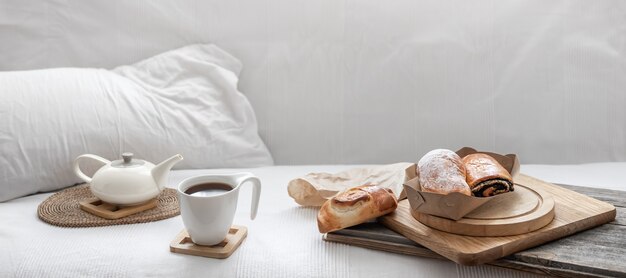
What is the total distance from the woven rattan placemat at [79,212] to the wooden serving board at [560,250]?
1.00 ft

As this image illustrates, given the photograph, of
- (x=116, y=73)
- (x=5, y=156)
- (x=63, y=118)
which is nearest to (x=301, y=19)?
(x=116, y=73)

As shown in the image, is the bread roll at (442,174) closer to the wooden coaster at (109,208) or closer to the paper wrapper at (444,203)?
the paper wrapper at (444,203)

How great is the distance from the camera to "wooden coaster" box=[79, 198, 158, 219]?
3.01ft

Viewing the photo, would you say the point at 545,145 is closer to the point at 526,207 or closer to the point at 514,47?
the point at 514,47

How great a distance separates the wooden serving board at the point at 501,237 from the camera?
72cm

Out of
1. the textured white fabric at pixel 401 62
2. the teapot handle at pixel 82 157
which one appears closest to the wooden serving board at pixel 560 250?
the teapot handle at pixel 82 157

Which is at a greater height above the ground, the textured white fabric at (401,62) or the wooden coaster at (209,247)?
the textured white fabric at (401,62)

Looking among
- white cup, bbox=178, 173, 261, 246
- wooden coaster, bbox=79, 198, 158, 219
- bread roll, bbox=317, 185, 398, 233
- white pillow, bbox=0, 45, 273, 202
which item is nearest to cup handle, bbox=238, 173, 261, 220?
white cup, bbox=178, 173, 261, 246

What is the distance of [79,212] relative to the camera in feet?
3.10

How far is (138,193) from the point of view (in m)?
0.92

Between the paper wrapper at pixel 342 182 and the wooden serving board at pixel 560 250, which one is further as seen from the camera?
the paper wrapper at pixel 342 182

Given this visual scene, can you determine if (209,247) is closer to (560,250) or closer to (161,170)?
(161,170)

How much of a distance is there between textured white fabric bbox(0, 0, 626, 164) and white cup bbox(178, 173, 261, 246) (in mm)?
628

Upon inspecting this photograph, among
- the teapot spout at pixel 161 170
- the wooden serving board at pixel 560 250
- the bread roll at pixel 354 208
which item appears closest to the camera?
the wooden serving board at pixel 560 250
